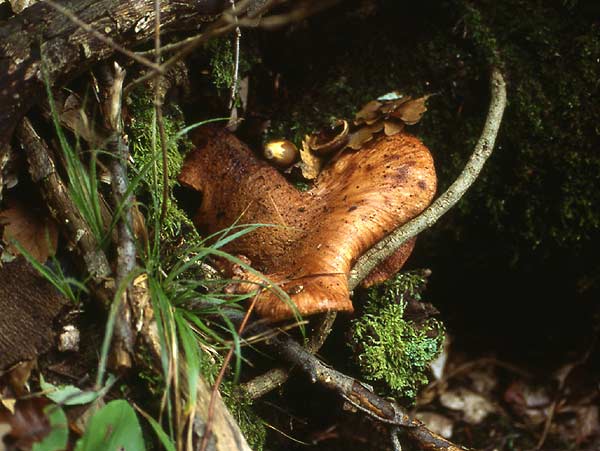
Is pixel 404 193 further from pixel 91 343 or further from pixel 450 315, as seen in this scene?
pixel 450 315

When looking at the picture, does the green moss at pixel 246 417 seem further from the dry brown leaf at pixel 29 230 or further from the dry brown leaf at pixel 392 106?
the dry brown leaf at pixel 392 106

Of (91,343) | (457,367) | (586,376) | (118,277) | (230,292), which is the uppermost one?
(118,277)

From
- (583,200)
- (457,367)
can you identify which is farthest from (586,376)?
(583,200)

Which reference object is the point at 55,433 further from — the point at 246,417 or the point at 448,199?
the point at 448,199

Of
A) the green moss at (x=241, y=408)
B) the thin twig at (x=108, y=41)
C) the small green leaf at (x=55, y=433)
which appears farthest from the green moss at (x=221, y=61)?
the small green leaf at (x=55, y=433)

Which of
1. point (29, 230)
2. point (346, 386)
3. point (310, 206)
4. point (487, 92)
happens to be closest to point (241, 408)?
point (346, 386)

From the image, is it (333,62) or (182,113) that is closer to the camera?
(182,113)

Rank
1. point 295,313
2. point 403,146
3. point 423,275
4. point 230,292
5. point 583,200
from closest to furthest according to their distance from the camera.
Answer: point 295,313 → point 230,292 → point 403,146 → point 423,275 → point 583,200
